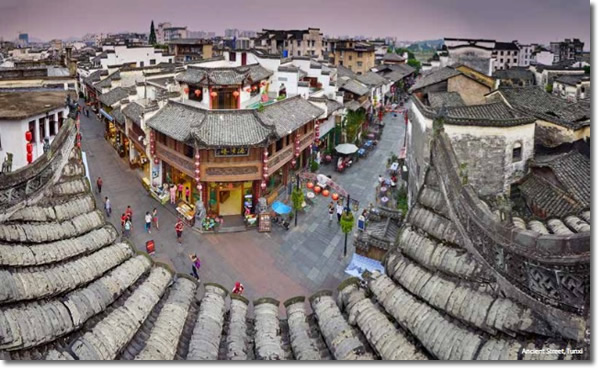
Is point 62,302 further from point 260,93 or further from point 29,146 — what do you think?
point 260,93

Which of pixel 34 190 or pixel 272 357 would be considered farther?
pixel 34 190

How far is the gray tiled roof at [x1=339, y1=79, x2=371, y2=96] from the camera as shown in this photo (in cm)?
3566

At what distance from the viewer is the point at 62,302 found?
5.53 m

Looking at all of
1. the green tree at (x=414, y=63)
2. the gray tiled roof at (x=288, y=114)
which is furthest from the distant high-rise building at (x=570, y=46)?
the green tree at (x=414, y=63)

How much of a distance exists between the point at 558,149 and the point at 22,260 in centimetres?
1446

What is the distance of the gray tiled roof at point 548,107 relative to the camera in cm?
1424

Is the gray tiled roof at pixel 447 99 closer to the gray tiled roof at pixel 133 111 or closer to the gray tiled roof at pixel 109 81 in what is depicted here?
the gray tiled roof at pixel 133 111

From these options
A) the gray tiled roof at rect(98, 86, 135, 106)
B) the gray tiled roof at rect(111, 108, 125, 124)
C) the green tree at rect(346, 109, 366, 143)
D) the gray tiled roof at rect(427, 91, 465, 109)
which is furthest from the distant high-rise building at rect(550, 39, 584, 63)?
the gray tiled roof at rect(98, 86, 135, 106)

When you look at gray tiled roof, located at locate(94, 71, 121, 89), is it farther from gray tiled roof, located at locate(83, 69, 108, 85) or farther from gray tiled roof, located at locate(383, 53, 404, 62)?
gray tiled roof, located at locate(383, 53, 404, 62)

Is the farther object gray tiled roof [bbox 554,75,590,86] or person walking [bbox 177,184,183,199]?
gray tiled roof [bbox 554,75,590,86]

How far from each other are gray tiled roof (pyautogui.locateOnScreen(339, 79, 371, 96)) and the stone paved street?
11943mm

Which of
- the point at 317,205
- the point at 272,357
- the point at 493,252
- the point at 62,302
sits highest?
the point at 493,252

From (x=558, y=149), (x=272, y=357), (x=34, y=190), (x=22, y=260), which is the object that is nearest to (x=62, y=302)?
(x=22, y=260)

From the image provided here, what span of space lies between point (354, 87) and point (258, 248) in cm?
A: 2158
